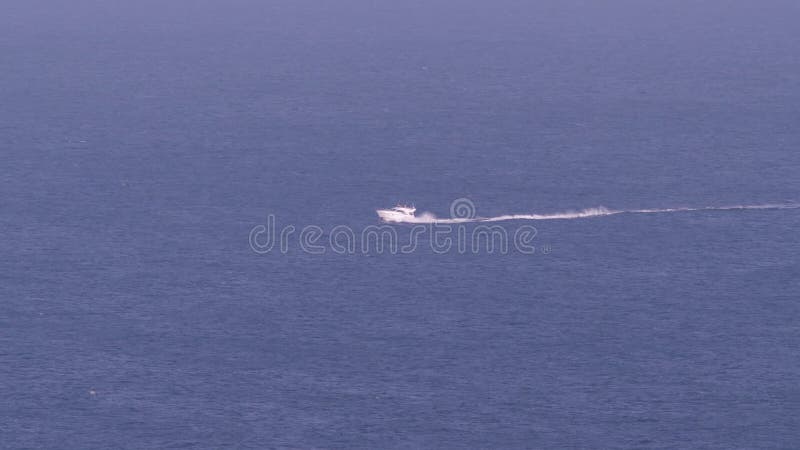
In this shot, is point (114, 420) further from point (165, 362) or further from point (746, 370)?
point (746, 370)

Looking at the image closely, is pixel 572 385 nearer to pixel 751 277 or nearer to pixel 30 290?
pixel 751 277

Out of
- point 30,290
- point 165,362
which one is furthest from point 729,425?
point 30,290

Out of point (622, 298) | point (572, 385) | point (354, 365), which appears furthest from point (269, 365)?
point (622, 298)

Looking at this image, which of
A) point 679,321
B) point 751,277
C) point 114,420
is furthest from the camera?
point 751,277

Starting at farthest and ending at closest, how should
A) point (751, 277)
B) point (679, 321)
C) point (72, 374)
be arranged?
point (751, 277) < point (679, 321) < point (72, 374)

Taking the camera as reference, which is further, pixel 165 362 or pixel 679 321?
pixel 679 321

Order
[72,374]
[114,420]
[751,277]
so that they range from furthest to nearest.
A: [751,277], [72,374], [114,420]

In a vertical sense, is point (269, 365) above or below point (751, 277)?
below

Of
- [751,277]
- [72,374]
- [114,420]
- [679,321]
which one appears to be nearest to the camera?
[114,420]

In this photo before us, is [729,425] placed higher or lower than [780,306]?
lower

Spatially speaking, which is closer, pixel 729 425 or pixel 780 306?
A: pixel 729 425
